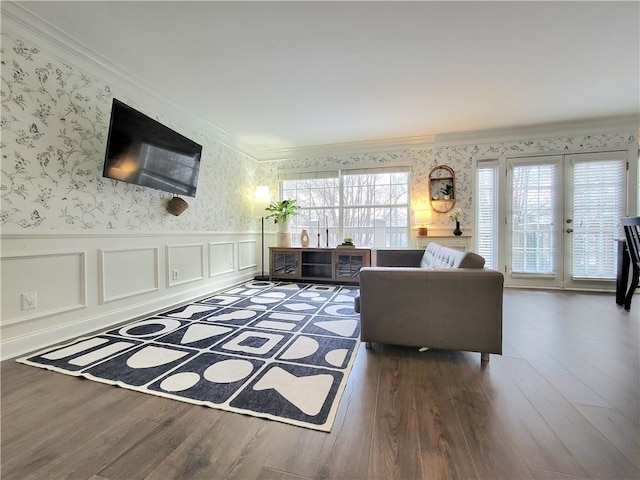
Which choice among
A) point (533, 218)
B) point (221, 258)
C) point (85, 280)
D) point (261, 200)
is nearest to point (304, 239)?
point (261, 200)

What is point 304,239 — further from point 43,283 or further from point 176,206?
point 43,283

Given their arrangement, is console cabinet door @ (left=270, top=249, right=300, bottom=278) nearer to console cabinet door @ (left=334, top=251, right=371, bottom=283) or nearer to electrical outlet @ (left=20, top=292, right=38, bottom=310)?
console cabinet door @ (left=334, top=251, right=371, bottom=283)

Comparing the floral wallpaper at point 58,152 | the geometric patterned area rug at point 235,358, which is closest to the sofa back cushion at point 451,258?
the geometric patterned area rug at point 235,358

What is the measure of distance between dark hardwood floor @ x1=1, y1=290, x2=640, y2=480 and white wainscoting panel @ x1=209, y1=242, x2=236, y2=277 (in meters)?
2.25

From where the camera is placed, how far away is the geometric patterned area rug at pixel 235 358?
1386mm

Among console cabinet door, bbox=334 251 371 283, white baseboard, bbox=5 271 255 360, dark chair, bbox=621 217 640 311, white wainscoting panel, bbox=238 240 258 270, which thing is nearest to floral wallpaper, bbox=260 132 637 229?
console cabinet door, bbox=334 251 371 283

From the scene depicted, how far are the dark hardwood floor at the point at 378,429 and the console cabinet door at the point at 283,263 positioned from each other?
2.93 meters

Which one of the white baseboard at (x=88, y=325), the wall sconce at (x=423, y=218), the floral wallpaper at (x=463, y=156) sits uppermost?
the floral wallpaper at (x=463, y=156)

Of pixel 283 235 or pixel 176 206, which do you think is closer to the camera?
pixel 176 206

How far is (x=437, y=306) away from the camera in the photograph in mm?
1813

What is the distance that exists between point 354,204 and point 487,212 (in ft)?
6.82

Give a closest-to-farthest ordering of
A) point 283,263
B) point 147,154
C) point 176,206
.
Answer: point 147,154, point 176,206, point 283,263

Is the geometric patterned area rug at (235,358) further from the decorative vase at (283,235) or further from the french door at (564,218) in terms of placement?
the french door at (564,218)

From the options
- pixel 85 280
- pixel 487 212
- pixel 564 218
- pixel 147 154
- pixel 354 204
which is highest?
pixel 147 154
